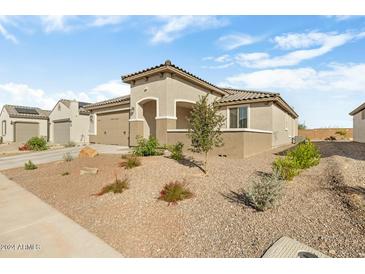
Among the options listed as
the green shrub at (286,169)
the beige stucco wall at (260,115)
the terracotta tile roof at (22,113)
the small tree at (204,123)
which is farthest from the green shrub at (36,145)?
the green shrub at (286,169)

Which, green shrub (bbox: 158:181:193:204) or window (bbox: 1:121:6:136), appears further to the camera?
window (bbox: 1:121:6:136)

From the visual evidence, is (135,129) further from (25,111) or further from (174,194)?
(25,111)

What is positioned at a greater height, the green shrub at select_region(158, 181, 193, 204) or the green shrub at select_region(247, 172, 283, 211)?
the green shrub at select_region(247, 172, 283, 211)

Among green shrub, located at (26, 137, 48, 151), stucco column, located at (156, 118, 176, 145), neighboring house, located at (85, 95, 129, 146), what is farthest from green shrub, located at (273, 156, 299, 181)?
green shrub, located at (26, 137, 48, 151)

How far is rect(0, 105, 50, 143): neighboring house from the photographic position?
30.0 meters

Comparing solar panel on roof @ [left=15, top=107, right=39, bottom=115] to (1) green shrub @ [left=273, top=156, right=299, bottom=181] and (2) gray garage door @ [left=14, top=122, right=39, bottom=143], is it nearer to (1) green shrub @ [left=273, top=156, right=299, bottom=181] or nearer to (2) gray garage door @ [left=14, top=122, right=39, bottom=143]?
(2) gray garage door @ [left=14, top=122, right=39, bottom=143]

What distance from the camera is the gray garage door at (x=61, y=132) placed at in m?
25.5

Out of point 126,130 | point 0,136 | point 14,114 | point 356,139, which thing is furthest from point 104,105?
point 356,139

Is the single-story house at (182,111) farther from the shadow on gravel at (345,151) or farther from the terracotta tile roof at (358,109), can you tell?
the terracotta tile roof at (358,109)

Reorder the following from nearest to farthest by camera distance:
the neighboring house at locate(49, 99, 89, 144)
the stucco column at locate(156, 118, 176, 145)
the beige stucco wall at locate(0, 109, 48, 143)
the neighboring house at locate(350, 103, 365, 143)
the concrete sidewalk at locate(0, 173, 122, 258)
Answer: the concrete sidewalk at locate(0, 173, 122, 258)
the stucco column at locate(156, 118, 176, 145)
the neighboring house at locate(350, 103, 365, 143)
the neighboring house at locate(49, 99, 89, 144)
the beige stucco wall at locate(0, 109, 48, 143)

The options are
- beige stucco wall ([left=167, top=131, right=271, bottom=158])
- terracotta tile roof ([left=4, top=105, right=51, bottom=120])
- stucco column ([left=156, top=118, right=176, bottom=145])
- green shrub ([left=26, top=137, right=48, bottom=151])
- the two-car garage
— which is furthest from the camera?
terracotta tile roof ([left=4, top=105, right=51, bottom=120])

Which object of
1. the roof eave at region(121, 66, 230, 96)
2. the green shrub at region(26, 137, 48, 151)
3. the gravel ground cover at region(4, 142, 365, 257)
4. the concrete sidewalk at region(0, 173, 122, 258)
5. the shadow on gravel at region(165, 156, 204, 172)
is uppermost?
the roof eave at region(121, 66, 230, 96)

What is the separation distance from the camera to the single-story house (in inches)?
514

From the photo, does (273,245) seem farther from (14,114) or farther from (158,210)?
(14,114)
